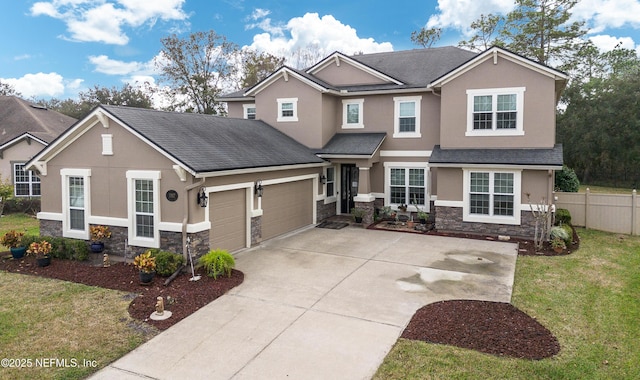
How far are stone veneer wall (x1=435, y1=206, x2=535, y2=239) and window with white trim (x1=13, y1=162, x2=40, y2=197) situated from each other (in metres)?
20.0

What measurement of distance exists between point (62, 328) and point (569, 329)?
340 inches

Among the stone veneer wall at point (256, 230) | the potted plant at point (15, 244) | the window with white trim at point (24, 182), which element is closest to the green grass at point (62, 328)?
the potted plant at point (15, 244)

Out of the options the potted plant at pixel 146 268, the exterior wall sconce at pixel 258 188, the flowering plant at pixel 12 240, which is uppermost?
the exterior wall sconce at pixel 258 188

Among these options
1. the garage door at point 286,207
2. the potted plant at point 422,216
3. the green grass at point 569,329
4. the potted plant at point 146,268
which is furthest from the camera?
the potted plant at point 422,216

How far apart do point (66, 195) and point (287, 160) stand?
6759 mm

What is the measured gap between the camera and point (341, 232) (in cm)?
1548

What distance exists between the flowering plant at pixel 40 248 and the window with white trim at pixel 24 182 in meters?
12.7

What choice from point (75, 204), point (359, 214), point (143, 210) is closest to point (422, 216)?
point (359, 214)

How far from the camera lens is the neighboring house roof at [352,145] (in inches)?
648

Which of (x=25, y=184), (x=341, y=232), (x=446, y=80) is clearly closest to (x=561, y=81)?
(x=446, y=80)

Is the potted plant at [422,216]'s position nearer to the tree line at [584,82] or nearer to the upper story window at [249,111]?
the upper story window at [249,111]

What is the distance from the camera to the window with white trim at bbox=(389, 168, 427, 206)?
17250 mm

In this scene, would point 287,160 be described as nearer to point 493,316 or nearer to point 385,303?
point 385,303

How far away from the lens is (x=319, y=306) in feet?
27.1
